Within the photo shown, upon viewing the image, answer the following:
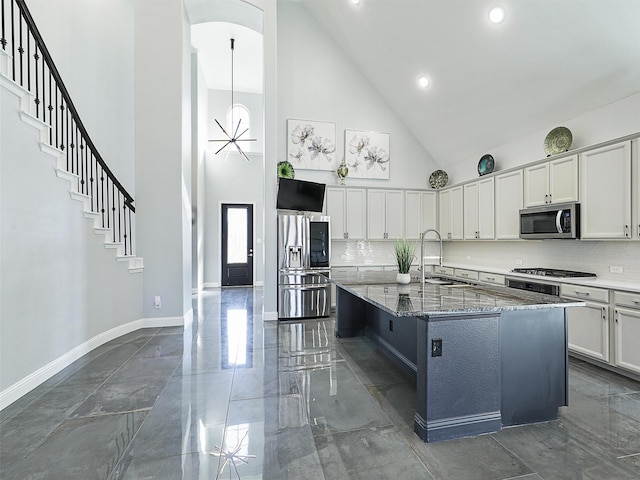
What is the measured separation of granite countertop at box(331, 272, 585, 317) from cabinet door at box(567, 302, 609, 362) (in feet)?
4.01

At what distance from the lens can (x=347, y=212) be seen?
19.0 ft

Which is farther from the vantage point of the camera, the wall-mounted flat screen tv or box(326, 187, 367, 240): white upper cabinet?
box(326, 187, 367, 240): white upper cabinet

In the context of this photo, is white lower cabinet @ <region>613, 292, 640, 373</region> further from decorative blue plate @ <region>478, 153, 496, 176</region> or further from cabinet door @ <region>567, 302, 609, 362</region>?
decorative blue plate @ <region>478, 153, 496, 176</region>

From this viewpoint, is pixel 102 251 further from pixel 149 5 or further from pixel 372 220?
pixel 372 220

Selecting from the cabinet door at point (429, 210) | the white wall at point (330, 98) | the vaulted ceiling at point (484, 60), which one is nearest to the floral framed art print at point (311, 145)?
the white wall at point (330, 98)

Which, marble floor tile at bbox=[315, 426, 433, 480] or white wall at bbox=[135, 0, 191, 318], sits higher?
white wall at bbox=[135, 0, 191, 318]

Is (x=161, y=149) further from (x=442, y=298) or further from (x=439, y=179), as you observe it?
(x=439, y=179)

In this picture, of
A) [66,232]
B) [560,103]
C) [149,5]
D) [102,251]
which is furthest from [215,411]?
[149,5]

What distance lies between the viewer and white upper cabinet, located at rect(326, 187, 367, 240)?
5742 millimetres

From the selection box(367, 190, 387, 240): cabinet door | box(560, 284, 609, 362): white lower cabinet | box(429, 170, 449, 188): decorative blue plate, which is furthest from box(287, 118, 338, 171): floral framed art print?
box(560, 284, 609, 362): white lower cabinet

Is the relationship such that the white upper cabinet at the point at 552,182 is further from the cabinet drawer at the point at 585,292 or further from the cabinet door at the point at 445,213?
the cabinet door at the point at 445,213

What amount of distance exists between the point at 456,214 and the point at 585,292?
2.72 metres

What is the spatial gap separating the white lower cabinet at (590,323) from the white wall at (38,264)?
489 cm

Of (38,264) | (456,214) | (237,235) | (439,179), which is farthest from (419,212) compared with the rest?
(38,264)
